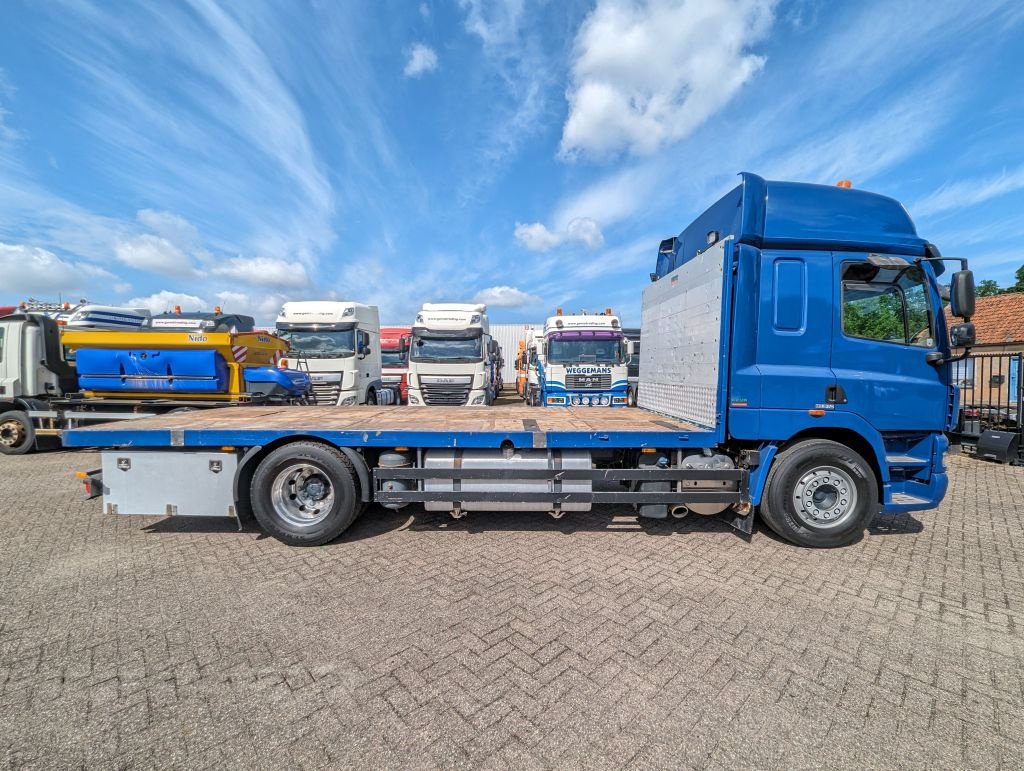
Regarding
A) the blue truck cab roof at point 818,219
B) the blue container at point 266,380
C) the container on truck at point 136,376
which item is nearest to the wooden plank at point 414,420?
the blue container at point 266,380

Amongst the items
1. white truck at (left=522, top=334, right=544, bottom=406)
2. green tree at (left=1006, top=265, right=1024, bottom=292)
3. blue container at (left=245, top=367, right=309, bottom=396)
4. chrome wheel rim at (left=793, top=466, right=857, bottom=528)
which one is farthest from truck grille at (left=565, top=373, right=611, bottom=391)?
green tree at (left=1006, top=265, right=1024, bottom=292)

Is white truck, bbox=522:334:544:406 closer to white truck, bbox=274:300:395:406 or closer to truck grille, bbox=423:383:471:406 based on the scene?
truck grille, bbox=423:383:471:406

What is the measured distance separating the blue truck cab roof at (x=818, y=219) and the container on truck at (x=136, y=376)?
739cm

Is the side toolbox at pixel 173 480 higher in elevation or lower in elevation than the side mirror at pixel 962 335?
lower

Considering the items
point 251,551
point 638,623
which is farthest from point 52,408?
point 638,623

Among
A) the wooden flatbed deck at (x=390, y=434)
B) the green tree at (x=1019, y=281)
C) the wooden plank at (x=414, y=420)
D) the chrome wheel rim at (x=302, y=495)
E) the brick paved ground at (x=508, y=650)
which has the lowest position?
the brick paved ground at (x=508, y=650)

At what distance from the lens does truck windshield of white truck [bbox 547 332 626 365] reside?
11.1m

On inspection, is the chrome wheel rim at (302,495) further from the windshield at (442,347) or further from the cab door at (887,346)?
the windshield at (442,347)

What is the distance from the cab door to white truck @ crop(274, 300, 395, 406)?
31.4 feet

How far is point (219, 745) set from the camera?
2021 millimetres

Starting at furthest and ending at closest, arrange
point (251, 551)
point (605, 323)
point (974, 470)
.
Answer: point (605, 323) → point (974, 470) → point (251, 551)

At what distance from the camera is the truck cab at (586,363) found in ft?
35.7

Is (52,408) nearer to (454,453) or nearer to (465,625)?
(454,453)

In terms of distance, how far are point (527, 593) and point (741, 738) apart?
1.64 metres
